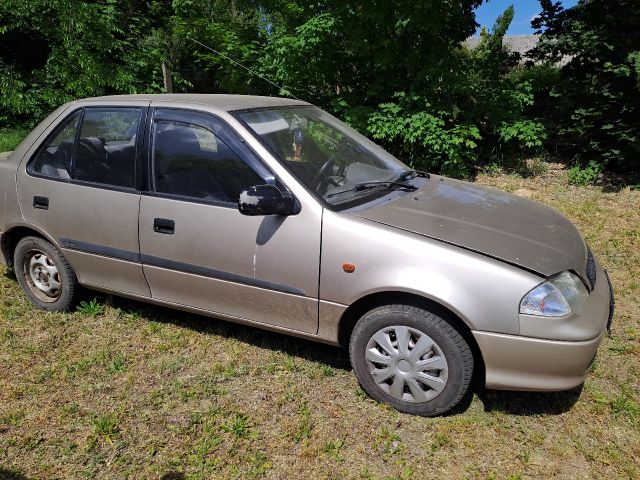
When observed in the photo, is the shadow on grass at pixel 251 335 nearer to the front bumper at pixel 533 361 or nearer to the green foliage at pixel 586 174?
the front bumper at pixel 533 361

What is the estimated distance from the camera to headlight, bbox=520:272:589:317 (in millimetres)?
2498

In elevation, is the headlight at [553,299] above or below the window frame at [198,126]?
below

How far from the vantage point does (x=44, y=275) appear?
4.06 meters

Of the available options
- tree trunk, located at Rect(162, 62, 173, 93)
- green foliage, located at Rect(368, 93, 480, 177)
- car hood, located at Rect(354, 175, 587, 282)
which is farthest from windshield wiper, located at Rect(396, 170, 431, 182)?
tree trunk, located at Rect(162, 62, 173, 93)

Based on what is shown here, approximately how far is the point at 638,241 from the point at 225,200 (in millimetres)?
4557

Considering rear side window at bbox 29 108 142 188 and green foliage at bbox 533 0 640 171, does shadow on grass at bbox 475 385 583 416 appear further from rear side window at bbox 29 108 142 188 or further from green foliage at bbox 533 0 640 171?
green foliage at bbox 533 0 640 171

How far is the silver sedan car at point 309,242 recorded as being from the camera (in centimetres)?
258

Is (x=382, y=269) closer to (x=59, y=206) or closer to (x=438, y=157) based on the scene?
(x=59, y=206)

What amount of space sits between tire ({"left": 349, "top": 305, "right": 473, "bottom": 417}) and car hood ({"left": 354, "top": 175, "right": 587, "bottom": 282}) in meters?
0.44

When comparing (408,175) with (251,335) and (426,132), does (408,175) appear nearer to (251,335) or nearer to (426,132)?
(251,335)

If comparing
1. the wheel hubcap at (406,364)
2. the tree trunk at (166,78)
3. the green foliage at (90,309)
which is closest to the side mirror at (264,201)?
the wheel hubcap at (406,364)

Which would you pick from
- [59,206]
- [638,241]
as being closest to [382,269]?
[59,206]

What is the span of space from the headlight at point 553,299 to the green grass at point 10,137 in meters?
9.42

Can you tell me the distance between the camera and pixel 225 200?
3.13 m
